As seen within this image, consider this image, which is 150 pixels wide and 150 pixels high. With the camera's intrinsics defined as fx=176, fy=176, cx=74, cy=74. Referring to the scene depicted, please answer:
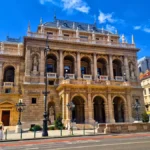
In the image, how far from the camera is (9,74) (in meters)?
40.7

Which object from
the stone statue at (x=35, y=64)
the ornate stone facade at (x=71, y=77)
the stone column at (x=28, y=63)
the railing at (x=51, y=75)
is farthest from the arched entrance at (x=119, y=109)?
the stone column at (x=28, y=63)

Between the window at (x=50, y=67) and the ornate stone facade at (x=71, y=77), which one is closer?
the ornate stone facade at (x=71, y=77)

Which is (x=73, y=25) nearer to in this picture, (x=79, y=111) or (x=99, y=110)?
(x=99, y=110)

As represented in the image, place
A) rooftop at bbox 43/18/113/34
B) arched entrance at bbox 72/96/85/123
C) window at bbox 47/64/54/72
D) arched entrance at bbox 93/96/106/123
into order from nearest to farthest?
arched entrance at bbox 72/96/85/123 → arched entrance at bbox 93/96/106/123 → window at bbox 47/64/54/72 → rooftop at bbox 43/18/113/34

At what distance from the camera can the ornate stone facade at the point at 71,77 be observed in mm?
32094

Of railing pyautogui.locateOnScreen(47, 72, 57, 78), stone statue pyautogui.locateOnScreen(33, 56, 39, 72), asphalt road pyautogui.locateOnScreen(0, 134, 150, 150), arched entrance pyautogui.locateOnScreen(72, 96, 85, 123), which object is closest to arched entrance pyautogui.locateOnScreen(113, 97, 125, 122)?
arched entrance pyautogui.locateOnScreen(72, 96, 85, 123)

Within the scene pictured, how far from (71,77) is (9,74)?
1510 cm

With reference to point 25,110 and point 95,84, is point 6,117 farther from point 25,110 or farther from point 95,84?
point 95,84

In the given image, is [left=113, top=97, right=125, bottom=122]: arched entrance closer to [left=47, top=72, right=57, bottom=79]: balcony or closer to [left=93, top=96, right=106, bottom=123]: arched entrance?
[left=93, top=96, right=106, bottom=123]: arched entrance

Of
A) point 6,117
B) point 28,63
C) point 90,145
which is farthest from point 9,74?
point 90,145

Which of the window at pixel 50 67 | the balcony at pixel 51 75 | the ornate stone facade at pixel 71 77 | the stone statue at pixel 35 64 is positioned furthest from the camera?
the window at pixel 50 67

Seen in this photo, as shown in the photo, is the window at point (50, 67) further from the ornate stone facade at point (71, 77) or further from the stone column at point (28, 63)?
the stone column at point (28, 63)

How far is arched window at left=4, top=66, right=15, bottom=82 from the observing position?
40.2m

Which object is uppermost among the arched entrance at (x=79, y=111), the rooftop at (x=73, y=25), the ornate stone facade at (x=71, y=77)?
the rooftop at (x=73, y=25)
